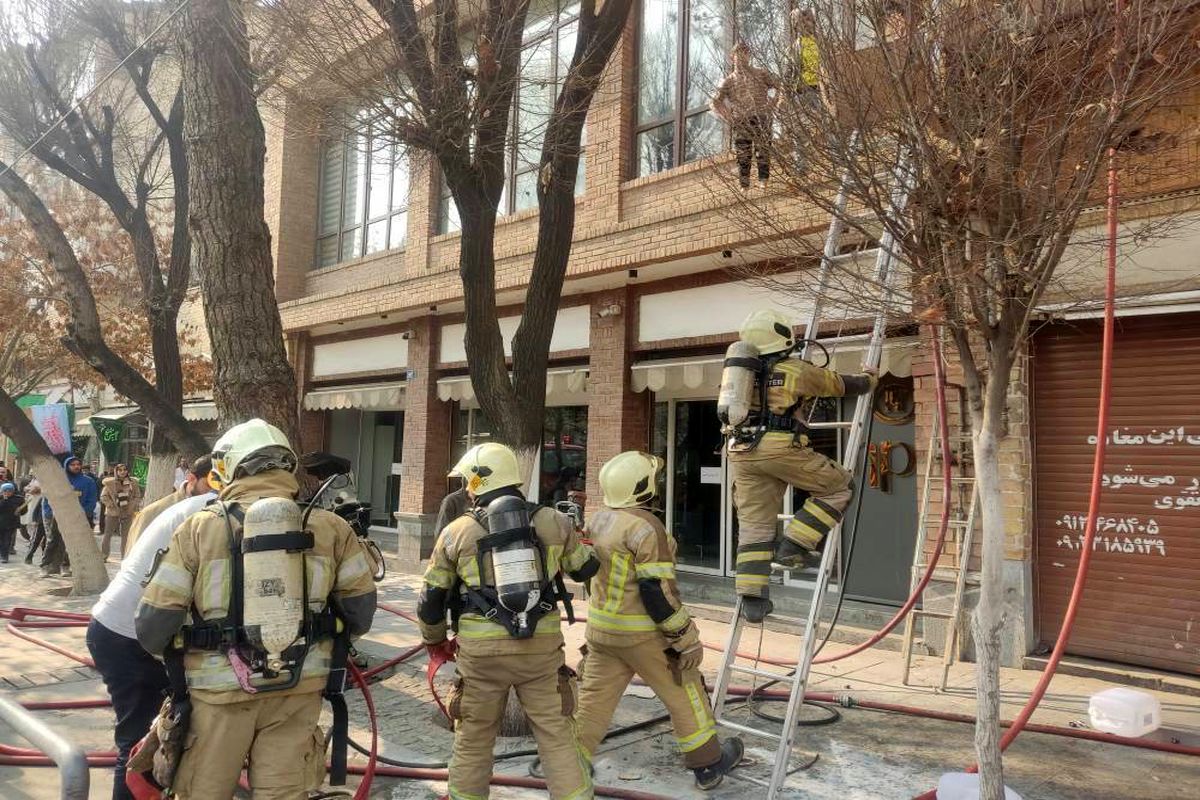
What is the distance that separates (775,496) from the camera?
14.8ft

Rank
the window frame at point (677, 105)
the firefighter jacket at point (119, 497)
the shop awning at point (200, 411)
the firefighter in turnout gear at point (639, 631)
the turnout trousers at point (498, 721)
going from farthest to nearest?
1. the shop awning at point (200, 411)
2. the firefighter jacket at point (119, 497)
3. the window frame at point (677, 105)
4. the firefighter in turnout gear at point (639, 631)
5. the turnout trousers at point (498, 721)

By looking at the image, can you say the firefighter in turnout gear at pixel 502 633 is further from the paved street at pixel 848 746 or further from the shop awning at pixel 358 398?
the shop awning at pixel 358 398

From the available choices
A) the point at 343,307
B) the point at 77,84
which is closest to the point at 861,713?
the point at 343,307

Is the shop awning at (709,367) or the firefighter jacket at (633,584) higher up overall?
the shop awning at (709,367)

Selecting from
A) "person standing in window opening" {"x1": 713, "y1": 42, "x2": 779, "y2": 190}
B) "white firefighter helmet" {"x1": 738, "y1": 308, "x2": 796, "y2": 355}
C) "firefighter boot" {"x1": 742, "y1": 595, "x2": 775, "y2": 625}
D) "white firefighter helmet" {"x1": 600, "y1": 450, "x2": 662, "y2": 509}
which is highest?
"person standing in window opening" {"x1": 713, "y1": 42, "x2": 779, "y2": 190}

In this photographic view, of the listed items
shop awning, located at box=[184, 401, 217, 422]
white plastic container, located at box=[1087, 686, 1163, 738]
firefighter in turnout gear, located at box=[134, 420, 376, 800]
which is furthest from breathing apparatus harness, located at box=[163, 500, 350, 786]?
shop awning, located at box=[184, 401, 217, 422]

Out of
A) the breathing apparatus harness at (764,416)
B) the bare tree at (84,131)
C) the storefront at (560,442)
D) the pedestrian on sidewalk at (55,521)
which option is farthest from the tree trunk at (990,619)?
the pedestrian on sidewalk at (55,521)

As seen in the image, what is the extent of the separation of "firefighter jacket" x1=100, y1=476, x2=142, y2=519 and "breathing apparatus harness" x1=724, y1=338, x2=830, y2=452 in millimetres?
12539

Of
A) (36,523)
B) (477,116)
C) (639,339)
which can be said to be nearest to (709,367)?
(639,339)

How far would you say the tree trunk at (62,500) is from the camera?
32.9 feet

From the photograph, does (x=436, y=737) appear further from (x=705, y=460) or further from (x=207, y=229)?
(x=705, y=460)

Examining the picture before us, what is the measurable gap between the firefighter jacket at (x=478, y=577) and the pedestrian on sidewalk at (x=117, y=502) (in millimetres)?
11220

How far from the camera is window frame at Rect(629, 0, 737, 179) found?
9734 millimetres

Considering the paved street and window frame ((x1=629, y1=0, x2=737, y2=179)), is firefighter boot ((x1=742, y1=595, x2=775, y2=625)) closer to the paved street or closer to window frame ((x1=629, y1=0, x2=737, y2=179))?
the paved street
